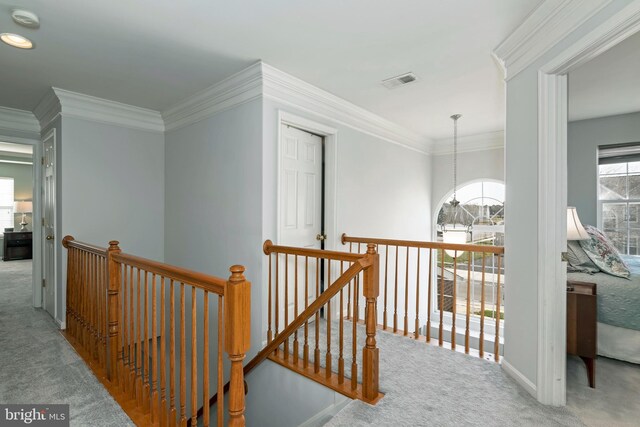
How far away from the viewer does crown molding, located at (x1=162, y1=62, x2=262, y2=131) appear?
9.20 ft

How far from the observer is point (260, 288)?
280 centimetres

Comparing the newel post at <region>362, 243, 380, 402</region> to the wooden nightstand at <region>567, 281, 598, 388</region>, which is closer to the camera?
the newel post at <region>362, 243, 380, 402</region>

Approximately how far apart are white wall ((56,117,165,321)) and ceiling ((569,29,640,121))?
4.55 metres

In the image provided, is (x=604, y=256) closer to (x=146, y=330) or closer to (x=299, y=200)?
(x=299, y=200)

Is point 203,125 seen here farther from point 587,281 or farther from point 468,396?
point 587,281

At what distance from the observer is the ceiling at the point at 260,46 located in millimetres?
1971

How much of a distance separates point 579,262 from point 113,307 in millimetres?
3676

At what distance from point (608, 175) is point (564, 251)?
2743mm

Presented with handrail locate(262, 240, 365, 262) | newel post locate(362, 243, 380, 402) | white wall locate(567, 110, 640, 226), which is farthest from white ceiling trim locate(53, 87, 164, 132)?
white wall locate(567, 110, 640, 226)

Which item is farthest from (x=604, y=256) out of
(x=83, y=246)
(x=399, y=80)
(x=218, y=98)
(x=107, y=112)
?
(x=107, y=112)

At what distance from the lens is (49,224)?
3633 millimetres

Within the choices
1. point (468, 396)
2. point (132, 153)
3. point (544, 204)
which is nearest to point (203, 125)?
point (132, 153)

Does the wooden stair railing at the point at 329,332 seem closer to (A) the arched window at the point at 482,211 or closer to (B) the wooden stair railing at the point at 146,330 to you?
(B) the wooden stair railing at the point at 146,330

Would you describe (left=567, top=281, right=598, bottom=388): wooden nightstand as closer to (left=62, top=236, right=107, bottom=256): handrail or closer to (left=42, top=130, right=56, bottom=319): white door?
(left=62, top=236, right=107, bottom=256): handrail
